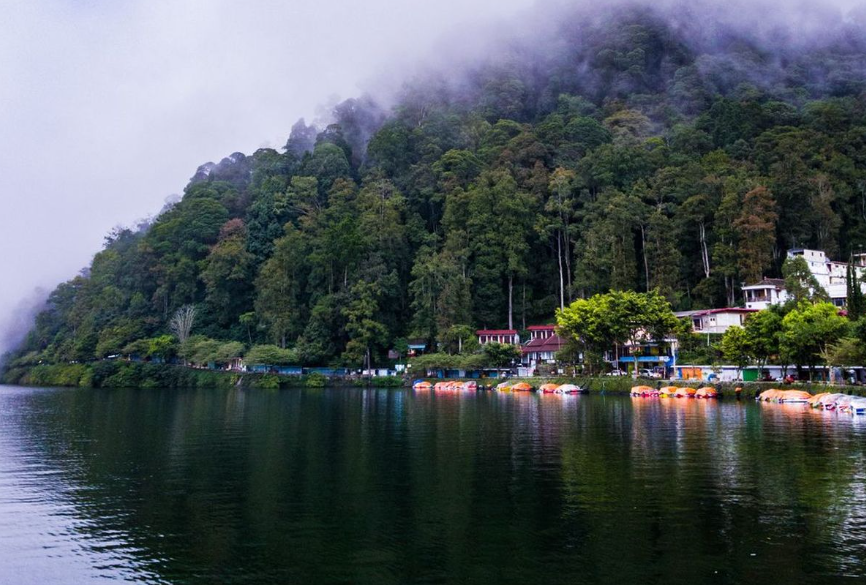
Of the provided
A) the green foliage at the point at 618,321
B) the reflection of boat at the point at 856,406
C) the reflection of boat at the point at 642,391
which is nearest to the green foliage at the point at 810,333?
the reflection of boat at the point at 856,406

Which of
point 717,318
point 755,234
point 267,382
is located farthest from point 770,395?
point 267,382

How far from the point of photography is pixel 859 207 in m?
78.3

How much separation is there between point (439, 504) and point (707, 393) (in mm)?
43654

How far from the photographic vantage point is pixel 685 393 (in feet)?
183

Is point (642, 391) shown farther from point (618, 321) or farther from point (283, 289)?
point (283, 289)

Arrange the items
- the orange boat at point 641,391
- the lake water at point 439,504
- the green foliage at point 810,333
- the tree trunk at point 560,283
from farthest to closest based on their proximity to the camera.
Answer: the tree trunk at point 560,283, the orange boat at point 641,391, the green foliage at point 810,333, the lake water at point 439,504

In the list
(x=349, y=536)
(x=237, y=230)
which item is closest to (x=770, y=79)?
(x=237, y=230)

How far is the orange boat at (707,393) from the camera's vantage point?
5394 centimetres

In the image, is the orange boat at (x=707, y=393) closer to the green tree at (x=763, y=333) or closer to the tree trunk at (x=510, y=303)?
the green tree at (x=763, y=333)

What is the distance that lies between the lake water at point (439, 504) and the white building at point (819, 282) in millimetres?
38128

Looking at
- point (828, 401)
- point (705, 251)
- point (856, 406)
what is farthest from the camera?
point (705, 251)

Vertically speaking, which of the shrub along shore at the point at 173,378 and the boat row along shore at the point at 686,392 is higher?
the shrub along shore at the point at 173,378

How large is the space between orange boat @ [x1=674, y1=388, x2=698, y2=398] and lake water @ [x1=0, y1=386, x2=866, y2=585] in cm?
2057

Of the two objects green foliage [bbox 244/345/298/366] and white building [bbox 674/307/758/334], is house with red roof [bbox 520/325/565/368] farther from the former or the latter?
green foliage [bbox 244/345/298/366]
